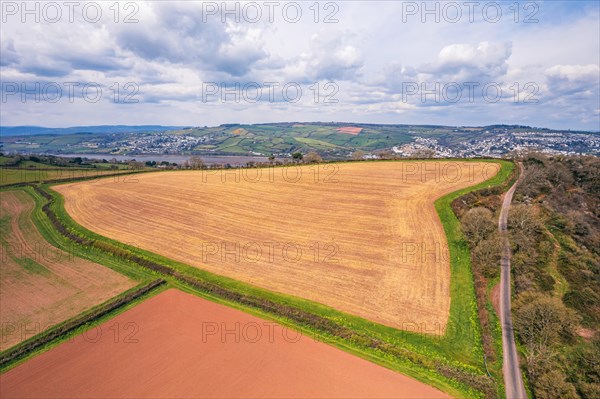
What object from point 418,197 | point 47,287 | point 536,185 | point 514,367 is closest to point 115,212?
point 47,287

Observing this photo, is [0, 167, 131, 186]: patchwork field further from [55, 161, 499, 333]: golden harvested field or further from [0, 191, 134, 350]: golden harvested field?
[0, 191, 134, 350]: golden harvested field

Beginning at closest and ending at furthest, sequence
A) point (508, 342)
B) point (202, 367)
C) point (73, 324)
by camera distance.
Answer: point (202, 367)
point (508, 342)
point (73, 324)

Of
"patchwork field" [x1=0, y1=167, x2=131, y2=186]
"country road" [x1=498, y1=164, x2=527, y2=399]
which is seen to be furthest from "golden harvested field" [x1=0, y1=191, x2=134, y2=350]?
"patchwork field" [x1=0, y1=167, x2=131, y2=186]

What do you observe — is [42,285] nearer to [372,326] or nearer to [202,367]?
[202,367]

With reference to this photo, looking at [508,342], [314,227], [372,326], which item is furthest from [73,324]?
[508,342]

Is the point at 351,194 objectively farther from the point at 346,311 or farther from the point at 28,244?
the point at 28,244

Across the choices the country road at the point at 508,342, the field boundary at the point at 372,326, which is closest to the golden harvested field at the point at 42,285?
the field boundary at the point at 372,326
